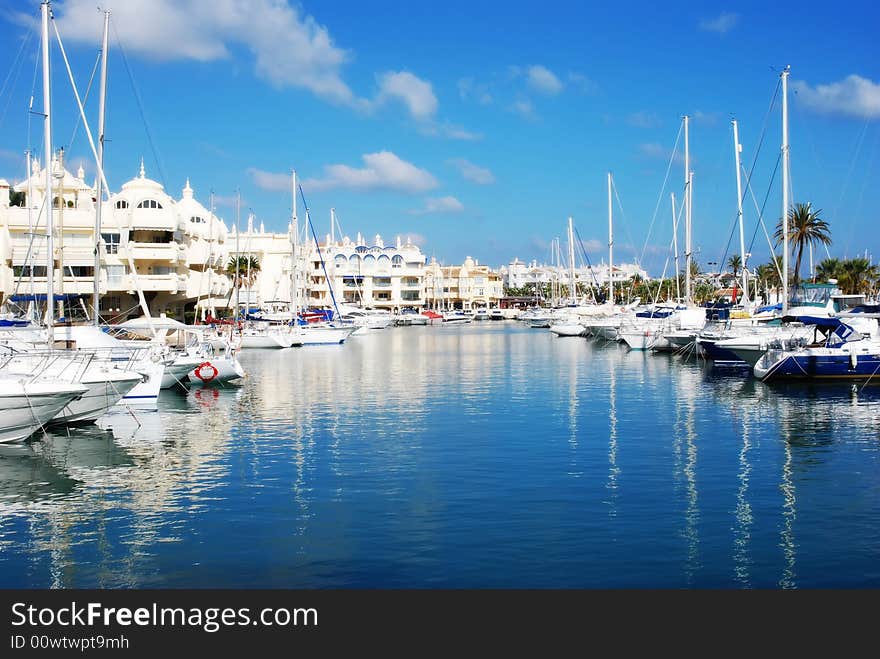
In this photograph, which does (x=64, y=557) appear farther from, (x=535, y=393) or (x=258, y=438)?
(x=535, y=393)

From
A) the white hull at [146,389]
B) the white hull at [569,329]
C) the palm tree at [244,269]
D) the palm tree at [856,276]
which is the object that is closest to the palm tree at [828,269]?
the palm tree at [856,276]

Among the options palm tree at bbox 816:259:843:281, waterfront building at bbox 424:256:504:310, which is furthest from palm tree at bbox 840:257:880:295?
waterfront building at bbox 424:256:504:310

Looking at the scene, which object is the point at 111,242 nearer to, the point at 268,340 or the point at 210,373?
the point at 268,340

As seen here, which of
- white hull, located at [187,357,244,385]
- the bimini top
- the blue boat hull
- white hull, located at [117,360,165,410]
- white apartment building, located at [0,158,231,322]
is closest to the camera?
white hull, located at [117,360,165,410]

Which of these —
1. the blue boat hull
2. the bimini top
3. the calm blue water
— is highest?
the bimini top

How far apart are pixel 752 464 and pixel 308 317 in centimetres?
6795

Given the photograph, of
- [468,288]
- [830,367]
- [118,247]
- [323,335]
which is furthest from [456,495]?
[468,288]

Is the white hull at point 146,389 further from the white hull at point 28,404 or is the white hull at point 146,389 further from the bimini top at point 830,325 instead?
the bimini top at point 830,325

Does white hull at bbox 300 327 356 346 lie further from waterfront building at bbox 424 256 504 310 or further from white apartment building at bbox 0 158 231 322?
waterfront building at bbox 424 256 504 310

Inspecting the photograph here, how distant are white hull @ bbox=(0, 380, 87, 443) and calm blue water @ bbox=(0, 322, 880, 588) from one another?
654 mm

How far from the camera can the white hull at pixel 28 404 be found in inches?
825

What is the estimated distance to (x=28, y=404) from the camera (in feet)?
69.1

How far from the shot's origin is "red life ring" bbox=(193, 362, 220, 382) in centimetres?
3728

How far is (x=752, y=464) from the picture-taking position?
67.2ft
